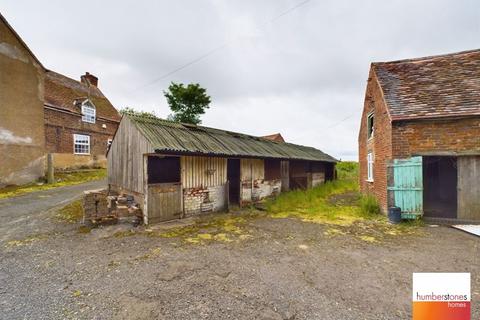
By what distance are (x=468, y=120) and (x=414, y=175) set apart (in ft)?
8.76

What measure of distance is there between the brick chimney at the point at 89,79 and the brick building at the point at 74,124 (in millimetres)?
2600

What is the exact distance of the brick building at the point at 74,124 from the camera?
18.0m

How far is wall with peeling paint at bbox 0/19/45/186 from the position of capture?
45.9ft

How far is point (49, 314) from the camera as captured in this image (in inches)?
121

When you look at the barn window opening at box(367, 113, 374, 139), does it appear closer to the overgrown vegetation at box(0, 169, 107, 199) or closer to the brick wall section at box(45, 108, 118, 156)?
the overgrown vegetation at box(0, 169, 107, 199)

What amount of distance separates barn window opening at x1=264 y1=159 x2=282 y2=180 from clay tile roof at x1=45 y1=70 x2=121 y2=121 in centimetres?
1935

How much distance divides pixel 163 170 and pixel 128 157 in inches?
59.4

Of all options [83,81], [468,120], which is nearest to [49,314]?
[468,120]

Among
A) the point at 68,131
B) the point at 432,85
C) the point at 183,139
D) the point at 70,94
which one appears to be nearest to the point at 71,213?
the point at 183,139

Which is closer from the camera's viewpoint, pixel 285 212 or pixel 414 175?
pixel 414 175

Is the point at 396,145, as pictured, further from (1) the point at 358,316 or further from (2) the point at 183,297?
(2) the point at 183,297

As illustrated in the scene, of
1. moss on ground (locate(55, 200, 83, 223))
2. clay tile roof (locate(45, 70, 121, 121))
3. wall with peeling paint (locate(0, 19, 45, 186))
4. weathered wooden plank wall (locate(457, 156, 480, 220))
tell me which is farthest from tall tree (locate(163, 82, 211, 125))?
weathered wooden plank wall (locate(457, 156, 480, 220))

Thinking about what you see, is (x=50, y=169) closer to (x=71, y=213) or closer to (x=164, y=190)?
(x=71, y=213)

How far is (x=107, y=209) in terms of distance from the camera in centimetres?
769
